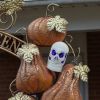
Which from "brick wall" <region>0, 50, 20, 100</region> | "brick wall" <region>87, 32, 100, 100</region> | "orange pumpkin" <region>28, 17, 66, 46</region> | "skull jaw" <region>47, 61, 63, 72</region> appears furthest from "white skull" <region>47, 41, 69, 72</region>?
"brick wall" <region>0, 50, 20, 100</region>

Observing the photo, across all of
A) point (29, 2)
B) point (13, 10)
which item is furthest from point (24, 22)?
point (13, 10)

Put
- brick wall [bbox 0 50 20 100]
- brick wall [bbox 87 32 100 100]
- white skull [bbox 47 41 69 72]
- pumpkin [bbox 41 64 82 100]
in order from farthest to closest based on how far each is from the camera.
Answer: brick wall [bbox 0 50 20 100], brick wall [bbox 87 32 100 100], white skull [bbox 47 41 69 72], pumpkin [bbox 41 64 82 100]

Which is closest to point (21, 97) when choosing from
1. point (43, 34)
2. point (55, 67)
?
point (55, 67)

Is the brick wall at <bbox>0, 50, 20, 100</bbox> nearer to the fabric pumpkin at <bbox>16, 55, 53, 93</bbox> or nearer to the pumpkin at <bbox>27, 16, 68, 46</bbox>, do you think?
the pumpkin at <bbox>27, 16, 68, 46</bbox>

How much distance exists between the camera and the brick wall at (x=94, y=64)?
811 cm

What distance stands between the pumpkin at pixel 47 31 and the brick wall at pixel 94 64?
141 inches

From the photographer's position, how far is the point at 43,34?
4.52 m

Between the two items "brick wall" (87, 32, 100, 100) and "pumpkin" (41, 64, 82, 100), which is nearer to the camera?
"pumpkin" (41, 64, 82, 100)

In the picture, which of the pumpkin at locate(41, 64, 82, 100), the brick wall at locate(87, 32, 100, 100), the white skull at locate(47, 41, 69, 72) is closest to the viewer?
the pumpkin at locate(41, 64, 82, 100)

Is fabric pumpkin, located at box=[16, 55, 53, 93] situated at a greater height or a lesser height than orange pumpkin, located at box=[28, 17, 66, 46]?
lesser

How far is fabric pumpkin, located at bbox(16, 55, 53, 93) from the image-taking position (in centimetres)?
438

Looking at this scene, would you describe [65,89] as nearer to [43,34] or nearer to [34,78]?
[34,78]

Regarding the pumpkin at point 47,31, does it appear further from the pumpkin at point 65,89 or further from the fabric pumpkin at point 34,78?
the pumpkin at point 65,89

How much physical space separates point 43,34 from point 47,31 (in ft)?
0.14
